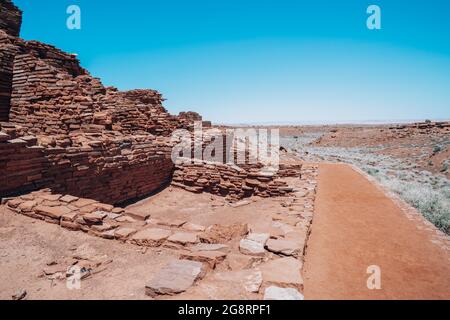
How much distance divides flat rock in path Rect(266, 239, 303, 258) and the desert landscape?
0.11 feet

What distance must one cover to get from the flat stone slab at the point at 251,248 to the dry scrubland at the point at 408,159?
21.5 feet

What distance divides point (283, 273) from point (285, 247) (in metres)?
0.90

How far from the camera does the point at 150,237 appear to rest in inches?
190

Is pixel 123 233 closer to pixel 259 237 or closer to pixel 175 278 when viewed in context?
pixel 175 278

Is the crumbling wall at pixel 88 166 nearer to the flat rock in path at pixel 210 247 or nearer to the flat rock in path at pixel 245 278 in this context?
the flat rock in path at pixel 210 247

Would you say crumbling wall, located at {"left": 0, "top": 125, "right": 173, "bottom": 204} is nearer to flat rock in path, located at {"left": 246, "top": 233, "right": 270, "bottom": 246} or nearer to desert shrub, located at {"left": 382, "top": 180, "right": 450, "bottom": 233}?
flat rock in path, located at {"left": 246, "top": 233, "right": 270, "bottom": 246}

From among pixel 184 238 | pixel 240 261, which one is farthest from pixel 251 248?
pixel 184 238

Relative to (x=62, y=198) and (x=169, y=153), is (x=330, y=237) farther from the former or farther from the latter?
(x=169, y=153)

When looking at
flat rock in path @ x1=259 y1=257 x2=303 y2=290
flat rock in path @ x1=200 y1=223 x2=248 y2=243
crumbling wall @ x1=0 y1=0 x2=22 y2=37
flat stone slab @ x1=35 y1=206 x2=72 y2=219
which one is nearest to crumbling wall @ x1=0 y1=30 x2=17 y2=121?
crumbling wall @ x1=0 y1=0 x2=22 y2=37

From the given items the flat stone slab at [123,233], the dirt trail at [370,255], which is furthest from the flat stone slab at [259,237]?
the flat stone slab at [123,233]

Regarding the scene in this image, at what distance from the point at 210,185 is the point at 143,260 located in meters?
6.85

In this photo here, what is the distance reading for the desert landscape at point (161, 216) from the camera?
381 cm
